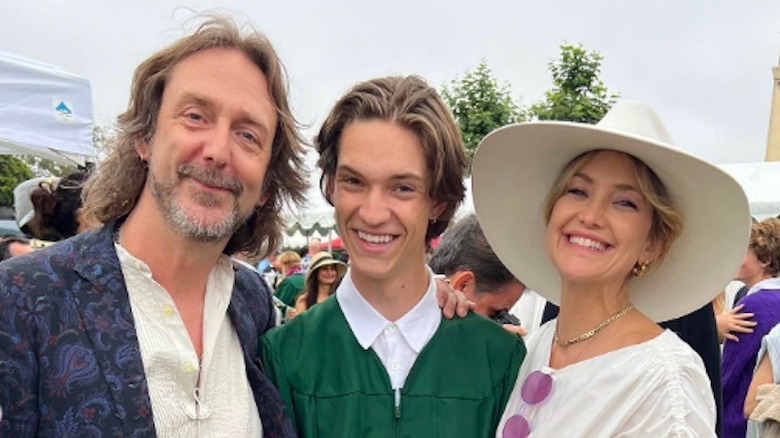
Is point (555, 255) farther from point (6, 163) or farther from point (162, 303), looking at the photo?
point (6, 163)

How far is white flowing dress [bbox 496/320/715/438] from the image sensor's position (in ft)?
5.60

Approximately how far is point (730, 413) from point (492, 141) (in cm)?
→ 324

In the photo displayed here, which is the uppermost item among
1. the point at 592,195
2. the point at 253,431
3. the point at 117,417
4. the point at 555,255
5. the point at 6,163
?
the point at 592,195

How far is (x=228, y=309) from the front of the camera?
2.11 meters

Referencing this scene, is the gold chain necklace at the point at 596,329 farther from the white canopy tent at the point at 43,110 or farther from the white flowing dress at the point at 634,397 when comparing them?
the white canopy tent at the point at 43,110

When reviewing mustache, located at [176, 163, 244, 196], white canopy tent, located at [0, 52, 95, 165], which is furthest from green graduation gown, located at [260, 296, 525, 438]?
white canopy tent, located at [0, 52, 95, 165]

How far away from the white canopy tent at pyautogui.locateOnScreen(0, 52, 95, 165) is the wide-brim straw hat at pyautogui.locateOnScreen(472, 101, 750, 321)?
2523mm

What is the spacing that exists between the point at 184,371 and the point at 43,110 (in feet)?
8.25

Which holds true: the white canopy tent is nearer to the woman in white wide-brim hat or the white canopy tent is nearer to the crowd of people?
the crowd of people

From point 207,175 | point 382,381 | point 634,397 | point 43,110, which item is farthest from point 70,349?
point 43,110

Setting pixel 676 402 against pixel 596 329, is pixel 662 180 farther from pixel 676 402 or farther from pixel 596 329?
pixel 676 402

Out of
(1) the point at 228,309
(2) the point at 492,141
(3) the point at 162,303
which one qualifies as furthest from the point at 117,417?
(2) the point at 492,141

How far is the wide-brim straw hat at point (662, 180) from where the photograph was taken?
192 cm

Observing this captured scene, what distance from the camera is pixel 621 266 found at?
197 cm
